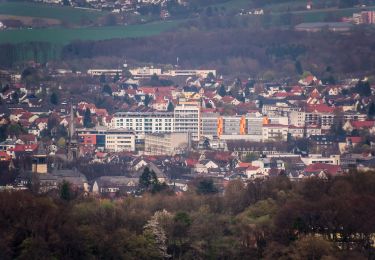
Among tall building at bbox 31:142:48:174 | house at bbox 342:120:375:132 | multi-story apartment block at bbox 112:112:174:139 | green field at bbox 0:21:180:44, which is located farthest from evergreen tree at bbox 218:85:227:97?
tall building at bbox 31:142:48:174

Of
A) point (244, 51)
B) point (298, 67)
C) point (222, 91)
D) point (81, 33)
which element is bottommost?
point (222, 91)

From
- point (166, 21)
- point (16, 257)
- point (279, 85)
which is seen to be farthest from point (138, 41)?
point (16, 257)

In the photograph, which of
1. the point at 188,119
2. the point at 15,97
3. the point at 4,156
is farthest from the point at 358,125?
the point at 4,156

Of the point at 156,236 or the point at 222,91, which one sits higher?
the point at 156,236

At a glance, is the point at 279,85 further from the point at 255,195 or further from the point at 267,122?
the point at 255,195

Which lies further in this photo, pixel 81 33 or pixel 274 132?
pixel 81 33

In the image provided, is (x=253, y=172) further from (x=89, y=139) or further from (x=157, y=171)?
(x=89, y=139)
